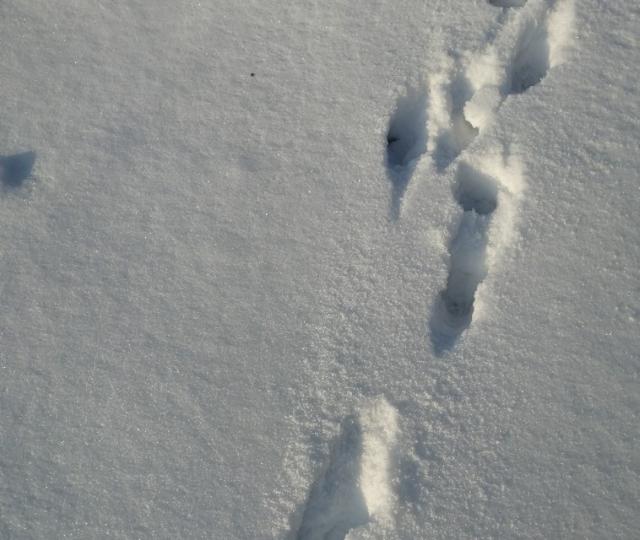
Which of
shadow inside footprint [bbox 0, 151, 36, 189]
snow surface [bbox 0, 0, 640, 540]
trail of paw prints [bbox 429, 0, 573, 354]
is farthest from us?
shadow inside footprint [bbox 0, 151, 36, 189]

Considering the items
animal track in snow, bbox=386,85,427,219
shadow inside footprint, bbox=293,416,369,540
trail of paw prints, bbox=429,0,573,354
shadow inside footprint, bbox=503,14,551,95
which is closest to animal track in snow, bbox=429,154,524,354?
trail of paw prints, bbox=429,0,573,354

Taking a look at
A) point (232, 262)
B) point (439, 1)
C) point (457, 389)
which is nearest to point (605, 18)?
point (439, 1)

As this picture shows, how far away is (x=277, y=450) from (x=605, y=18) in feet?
4.12

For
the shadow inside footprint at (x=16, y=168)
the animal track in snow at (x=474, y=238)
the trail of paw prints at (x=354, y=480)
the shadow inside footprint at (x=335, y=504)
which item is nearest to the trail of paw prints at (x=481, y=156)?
the animal track in snow at (x=474, y=238)

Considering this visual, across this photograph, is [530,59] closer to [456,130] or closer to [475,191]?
[456,130]

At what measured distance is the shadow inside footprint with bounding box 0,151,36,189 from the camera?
1.59 metres

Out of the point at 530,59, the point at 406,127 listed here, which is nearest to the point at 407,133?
the point at 406,127

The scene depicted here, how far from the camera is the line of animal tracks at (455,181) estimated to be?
1.40 metres

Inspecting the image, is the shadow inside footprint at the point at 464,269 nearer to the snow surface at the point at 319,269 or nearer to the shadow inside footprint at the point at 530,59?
the snow surface at the point at 319,269

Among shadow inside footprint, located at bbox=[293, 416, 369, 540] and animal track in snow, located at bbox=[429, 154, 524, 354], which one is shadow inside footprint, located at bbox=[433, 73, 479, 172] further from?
shadow inside footprint, located at bbox=[293, 416, 369, 540]

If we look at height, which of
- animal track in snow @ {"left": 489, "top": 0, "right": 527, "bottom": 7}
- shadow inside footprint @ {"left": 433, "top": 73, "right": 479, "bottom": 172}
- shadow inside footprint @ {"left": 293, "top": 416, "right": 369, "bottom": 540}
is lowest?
shadow inside footprint @ {"left": 293, "top": 416, "right": 369, "bottom": 540}

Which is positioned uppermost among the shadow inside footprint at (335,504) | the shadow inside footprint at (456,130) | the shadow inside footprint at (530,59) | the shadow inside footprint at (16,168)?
the shadow inside footprint at (530,59)

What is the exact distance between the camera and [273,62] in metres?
1.64

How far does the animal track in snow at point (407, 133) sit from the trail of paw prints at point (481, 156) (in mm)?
35
